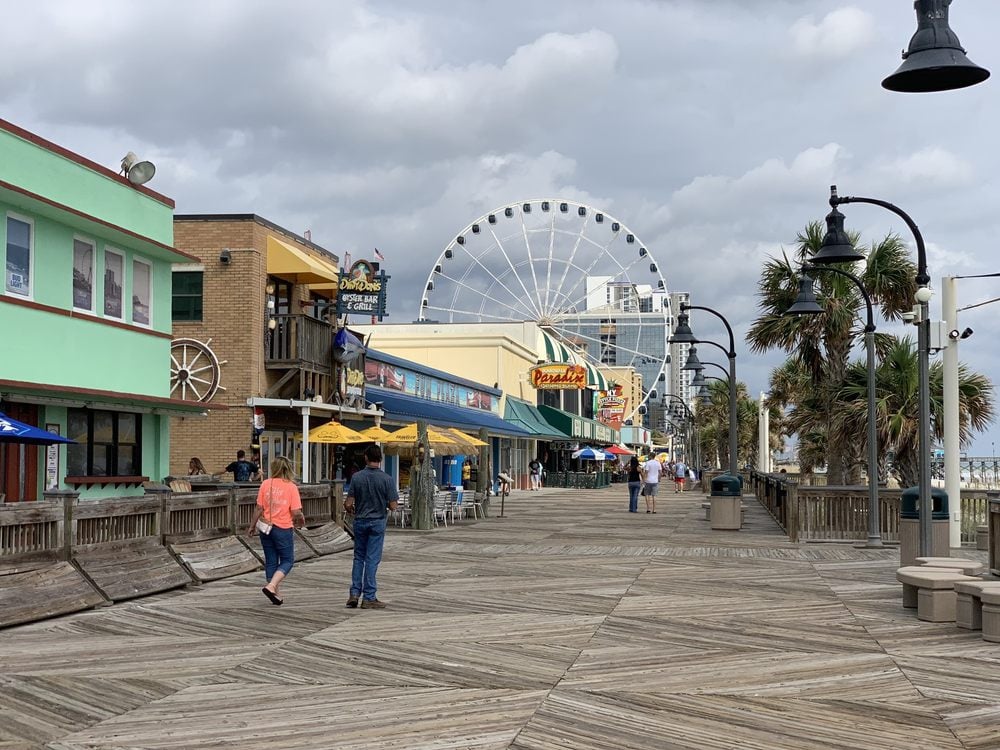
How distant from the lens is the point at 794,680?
8.70 m

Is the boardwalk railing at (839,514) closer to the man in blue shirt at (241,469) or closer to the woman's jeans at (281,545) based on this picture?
the man in blue shirt at (241,469)

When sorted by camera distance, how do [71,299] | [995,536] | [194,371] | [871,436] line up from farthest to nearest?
[194,371], [871,436], [71,299], [995,536]

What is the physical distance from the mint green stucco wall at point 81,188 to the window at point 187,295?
4.72 meters

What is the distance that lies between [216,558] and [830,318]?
16.6m

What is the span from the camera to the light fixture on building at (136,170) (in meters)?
20.7

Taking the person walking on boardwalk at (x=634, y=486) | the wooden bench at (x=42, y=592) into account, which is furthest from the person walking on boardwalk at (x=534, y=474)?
the wooden bench at (x=42, y=592)

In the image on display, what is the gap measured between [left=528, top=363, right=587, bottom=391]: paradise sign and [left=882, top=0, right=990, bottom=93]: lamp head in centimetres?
4559

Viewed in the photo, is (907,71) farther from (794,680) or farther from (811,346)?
(811,346)

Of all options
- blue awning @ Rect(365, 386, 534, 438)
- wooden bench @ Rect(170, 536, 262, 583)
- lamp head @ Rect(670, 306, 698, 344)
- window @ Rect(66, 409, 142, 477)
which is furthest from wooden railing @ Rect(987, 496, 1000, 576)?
blue awning @ Rect(365, 386, 534, 438)

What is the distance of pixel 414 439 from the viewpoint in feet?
87.1

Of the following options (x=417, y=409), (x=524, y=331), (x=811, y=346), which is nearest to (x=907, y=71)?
(x=811, y=346)

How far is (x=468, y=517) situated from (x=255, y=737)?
23.5 m

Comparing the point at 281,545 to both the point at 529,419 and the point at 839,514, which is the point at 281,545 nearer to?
the point at 839,514

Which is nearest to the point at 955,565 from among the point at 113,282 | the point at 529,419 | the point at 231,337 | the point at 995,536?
the point at 995,536
